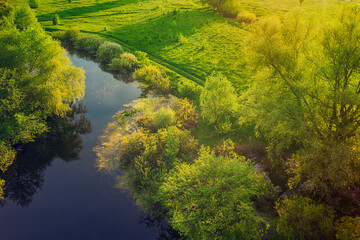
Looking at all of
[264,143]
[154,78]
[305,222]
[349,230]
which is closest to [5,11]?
[154,78]

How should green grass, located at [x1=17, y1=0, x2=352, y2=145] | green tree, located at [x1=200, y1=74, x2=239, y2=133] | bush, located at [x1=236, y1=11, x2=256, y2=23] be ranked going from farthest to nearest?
bush, located at [x1=236, y1=11, x2=256, y2=23] → green grass, located at [x1=17, y1=0, x2=352, y2=145] → green tree, located at [x1=200, y1=74, x2=239, y2=133]

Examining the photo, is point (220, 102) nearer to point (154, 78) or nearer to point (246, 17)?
point (154, 78)

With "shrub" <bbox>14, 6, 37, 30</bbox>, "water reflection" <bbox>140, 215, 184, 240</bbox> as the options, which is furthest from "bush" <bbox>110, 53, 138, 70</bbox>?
"water reflection" <bbox>140, 215, 184, 240</bbox>

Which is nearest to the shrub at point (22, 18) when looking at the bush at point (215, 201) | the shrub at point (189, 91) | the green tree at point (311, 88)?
the shrub at point (189, 91)

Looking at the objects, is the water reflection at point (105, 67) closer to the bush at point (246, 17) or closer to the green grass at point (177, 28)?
the green grass at point (177, 28)

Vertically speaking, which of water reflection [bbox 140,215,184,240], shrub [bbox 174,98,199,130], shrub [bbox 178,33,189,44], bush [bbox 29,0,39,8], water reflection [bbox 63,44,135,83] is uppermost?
bush [bbox 29,0,39,8]

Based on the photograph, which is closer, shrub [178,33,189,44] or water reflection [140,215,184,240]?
water reflection [140,215,184,240]

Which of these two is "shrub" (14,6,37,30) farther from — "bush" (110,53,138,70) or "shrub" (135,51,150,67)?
"shrub" (135,51,150,67)
